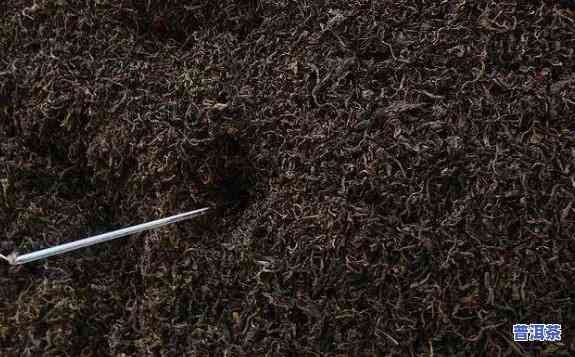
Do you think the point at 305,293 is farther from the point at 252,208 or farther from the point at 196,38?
the point at 196,38

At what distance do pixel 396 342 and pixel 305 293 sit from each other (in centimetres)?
22

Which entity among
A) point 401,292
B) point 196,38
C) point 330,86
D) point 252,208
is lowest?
point 401,292

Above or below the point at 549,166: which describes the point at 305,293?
below

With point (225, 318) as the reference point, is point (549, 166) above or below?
above

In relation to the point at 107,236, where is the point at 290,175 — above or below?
above

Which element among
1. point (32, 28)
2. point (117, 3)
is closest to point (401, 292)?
point (117, 3)

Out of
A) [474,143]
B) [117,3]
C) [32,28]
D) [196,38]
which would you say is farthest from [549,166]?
[32,28]

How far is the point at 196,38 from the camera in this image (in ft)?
4.74

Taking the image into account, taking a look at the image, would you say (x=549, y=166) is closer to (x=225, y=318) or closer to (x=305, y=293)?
(x=305, y=293)

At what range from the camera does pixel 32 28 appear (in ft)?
4.91

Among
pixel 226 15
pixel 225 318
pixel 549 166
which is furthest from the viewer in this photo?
pixel 226 15

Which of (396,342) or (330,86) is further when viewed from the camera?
(330,86)

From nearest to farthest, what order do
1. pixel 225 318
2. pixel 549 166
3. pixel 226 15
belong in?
pixel 549 166 → pixel 225 318 → pixel 226 15

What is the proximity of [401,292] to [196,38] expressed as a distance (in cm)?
81
